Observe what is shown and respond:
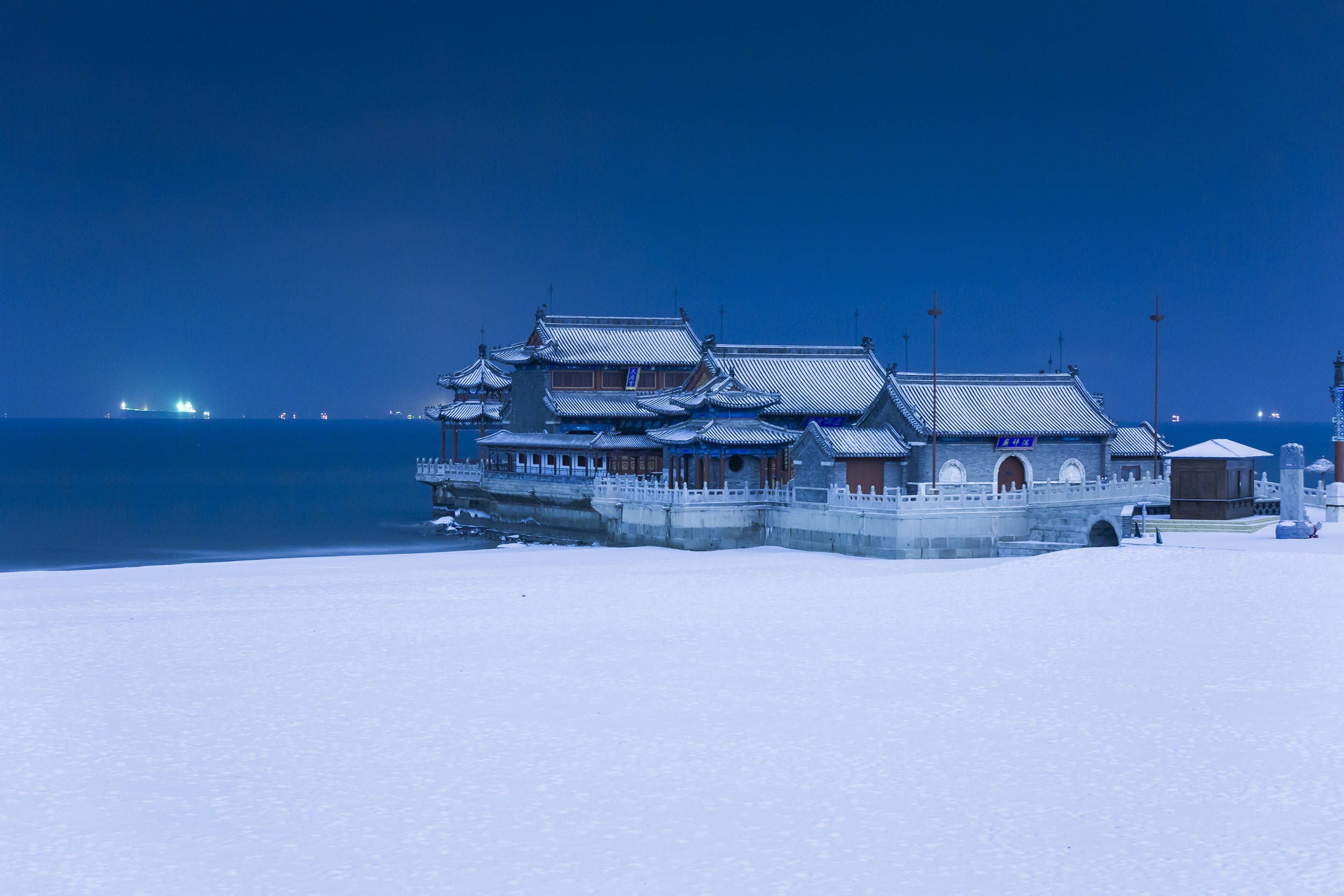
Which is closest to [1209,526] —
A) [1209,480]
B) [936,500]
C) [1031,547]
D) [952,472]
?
[1209,480]

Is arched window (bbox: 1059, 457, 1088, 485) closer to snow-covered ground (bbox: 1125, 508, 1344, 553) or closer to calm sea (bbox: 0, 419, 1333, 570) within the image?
snow-covered ground (bbox: 1125, 508, 1344, 553)

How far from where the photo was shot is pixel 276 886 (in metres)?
12.2

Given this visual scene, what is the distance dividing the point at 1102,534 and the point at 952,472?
639cm

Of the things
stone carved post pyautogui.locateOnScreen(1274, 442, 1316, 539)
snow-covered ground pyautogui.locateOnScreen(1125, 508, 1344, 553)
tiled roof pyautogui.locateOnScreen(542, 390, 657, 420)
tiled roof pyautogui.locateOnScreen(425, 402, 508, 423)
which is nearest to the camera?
snow-covered ground pyautogui.locateOnScreen(1125, 508, 1344, 553)

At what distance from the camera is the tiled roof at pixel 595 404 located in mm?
59938

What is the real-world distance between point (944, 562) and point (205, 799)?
29078 millimetres

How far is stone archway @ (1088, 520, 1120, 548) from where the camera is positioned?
42469 millimetres

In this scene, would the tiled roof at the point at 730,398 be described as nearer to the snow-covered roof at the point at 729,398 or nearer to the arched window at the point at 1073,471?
the snow-covered roof at the point at 729,398

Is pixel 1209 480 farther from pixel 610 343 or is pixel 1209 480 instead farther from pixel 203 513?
pixel 203 513

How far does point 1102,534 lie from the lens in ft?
140

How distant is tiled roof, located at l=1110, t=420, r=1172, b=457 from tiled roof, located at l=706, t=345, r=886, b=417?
10.7 meters

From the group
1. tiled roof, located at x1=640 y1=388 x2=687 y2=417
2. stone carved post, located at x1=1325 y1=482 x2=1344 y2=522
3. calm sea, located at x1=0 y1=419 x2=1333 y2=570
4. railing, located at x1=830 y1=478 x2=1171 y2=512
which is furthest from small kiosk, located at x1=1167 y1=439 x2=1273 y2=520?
calm sea, located at x1=0 y1=419 x2=1333 y2=570

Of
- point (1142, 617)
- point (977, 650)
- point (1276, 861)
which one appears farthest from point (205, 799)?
point (1142, 617)

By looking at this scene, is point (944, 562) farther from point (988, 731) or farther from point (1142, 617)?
point (988, 731)
